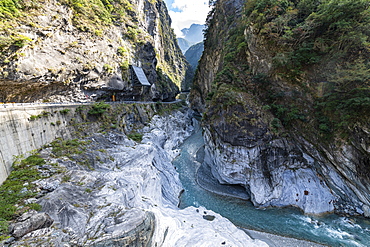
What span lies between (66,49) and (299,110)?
101ft

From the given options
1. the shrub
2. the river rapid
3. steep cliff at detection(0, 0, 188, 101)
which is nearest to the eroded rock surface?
the shrub

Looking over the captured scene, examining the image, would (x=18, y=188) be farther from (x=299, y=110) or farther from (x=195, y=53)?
(x=195, y=53)

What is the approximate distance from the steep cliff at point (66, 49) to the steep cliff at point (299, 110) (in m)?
20.1

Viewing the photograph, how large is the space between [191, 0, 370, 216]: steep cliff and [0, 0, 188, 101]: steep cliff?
66.1ft

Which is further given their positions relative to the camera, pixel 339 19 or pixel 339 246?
A: pixel 339 19

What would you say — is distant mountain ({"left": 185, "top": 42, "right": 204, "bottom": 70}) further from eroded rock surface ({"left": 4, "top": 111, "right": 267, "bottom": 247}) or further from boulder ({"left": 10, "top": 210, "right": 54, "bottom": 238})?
boulder ({"left": 10, "top": 210, "right": 54, "bottom": 238})

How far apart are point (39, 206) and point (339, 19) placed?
88.5ft

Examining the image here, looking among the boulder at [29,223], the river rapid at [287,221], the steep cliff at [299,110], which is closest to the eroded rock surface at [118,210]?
the boulder at [29,223]

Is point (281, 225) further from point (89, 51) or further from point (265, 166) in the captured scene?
point (89, 51)

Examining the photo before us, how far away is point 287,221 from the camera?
547 inches

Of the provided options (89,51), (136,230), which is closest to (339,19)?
(136,230)

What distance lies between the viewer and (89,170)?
537 inches

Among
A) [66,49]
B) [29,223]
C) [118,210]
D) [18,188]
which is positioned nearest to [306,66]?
[118,210]

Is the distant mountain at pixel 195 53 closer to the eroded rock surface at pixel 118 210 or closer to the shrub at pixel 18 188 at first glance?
the eroded rock surface at pixel 118 210
